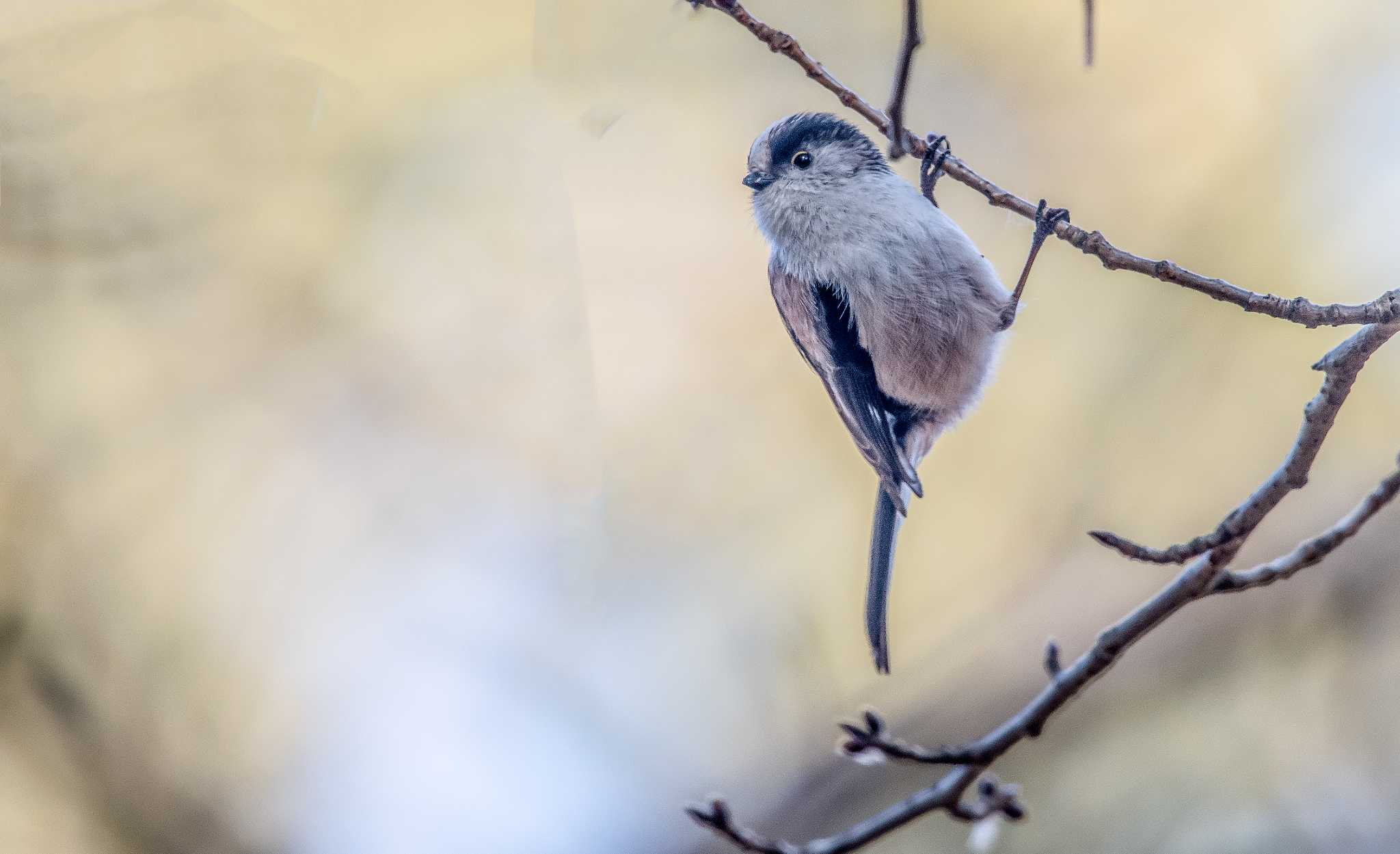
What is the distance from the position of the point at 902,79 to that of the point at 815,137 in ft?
1.96

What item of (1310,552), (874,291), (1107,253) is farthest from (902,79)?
(1310,552)

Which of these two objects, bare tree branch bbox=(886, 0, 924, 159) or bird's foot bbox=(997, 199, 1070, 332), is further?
bird's foot bbox=(997, 199, 1070, 332)

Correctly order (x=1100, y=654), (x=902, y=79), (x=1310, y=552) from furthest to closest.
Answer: (x=1310, y=552)
(x=1100, y=654)
(x=902, y=79)

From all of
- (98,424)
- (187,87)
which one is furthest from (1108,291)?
(98,424)

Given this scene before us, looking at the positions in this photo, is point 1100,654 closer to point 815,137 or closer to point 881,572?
point 881,572

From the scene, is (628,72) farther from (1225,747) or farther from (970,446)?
(1225,747)

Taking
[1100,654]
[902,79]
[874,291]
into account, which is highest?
[902,79]

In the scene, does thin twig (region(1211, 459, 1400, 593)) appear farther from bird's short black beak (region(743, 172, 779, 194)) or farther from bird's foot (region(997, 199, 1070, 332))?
bird's short black beak (region(743, 172, 779, 194))

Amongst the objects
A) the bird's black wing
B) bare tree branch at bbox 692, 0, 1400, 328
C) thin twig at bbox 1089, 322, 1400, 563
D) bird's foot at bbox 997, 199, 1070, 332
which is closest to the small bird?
the bird's black wing

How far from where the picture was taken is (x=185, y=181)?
2334 mm

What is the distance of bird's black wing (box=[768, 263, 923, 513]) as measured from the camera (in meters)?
1.37

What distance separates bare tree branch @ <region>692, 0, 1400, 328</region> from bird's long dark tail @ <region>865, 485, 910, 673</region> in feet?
1.26

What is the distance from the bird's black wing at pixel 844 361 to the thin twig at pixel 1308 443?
1.14 ft

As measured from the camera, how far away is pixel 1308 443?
3.56ft
